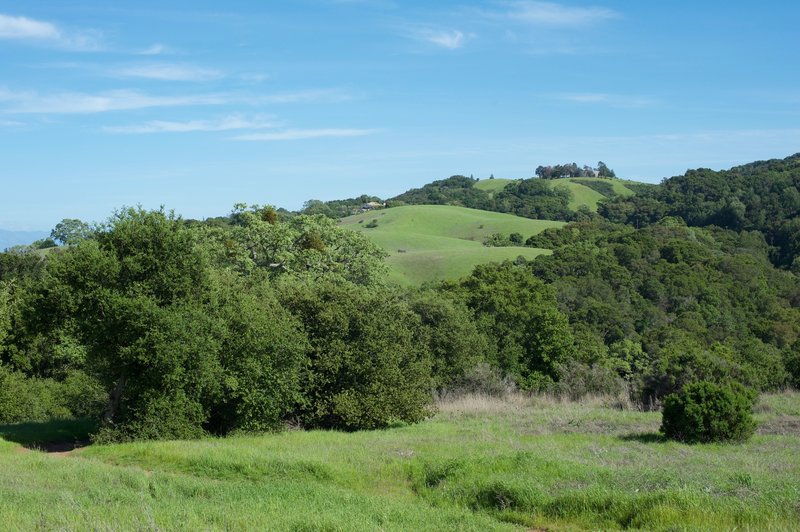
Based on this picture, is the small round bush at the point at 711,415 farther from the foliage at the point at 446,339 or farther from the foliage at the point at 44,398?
the foliage at the point at 44,398

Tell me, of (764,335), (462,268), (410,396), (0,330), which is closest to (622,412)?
(410,396)

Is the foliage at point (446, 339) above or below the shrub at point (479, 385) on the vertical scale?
above

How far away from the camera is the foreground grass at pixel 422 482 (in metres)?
10.5

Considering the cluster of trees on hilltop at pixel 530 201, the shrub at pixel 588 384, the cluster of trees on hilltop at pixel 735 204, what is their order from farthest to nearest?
the cluster of trees on hilltop at pixel 530 201 < the cluster of trees on hilltop at pixel 735 204 < the shrub at pixel 588 384

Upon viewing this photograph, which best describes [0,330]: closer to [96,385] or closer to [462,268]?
[96,385]

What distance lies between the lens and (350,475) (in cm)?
1552

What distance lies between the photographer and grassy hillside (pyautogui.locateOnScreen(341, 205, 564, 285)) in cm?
9494

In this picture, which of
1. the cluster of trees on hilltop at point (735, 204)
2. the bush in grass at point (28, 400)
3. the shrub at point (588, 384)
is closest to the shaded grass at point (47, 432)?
the bush in grass at point (28, 400)

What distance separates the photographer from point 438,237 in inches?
5153

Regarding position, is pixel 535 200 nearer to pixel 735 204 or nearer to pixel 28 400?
pixel 735 204

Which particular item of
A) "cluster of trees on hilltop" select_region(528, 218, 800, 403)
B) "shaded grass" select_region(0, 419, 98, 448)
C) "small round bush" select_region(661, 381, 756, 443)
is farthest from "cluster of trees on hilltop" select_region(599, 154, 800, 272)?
"shaded grass" select_region(0, 419, 98, 448)

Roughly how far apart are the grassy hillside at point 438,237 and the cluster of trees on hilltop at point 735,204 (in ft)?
53.8

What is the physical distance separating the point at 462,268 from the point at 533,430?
235 ft

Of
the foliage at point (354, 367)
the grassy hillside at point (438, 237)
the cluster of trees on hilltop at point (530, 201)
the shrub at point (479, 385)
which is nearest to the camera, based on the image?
the foliage at point (354, 367)
